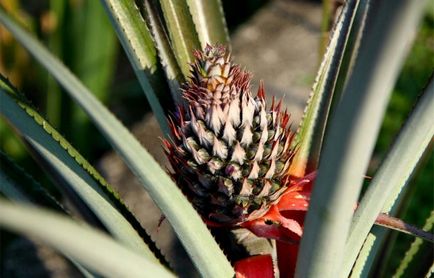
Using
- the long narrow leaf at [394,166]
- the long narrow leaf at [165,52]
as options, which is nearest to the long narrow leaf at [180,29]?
the long narrow leaf at [165,52]

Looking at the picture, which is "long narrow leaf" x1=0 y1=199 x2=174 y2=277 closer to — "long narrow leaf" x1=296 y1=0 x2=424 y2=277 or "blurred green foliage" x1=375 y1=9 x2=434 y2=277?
"long narrow leaf" x1=296 y1=0 x2=424 y2=277

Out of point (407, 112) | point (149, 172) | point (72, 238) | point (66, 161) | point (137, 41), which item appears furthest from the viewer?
point (407, 112)

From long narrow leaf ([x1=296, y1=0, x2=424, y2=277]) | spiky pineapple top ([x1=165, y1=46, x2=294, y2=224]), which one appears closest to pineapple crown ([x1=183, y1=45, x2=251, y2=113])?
spiky pineapple top ([x1=165, y1=46, x2=294, y2=224])

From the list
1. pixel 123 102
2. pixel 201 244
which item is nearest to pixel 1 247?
pixel 123 102

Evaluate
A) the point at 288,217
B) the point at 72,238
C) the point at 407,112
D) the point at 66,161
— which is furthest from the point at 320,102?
the point at 407,112

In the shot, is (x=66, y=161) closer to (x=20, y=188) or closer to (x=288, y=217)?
(x=20, y=188)

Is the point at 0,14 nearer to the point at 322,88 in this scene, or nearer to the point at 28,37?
the point at 28,37
